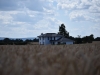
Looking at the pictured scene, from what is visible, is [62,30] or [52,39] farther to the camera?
[62,30]

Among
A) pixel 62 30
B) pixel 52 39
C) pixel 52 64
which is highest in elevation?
pixel 62 30

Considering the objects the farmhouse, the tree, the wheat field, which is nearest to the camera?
Result: the wheat field

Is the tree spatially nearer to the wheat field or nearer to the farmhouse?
the farmhouse

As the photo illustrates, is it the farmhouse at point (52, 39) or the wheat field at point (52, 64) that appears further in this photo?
the farmhouse at point (52, 39)

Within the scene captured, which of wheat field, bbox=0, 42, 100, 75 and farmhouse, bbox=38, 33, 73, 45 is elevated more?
farmhouse, bbox=38, 33, 73, 45

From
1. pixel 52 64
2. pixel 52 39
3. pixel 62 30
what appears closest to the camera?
pixel 52 64

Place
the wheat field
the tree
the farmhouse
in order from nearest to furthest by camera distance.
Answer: the wheat field < the farmhouse < the tree

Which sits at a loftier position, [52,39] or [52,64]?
[52,39]

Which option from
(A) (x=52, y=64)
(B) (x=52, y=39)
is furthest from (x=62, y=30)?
(A) (x=52, y=64)

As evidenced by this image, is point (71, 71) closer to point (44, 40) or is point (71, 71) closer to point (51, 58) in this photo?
point (51, 58)

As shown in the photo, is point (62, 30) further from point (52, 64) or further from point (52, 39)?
point (52, 64)

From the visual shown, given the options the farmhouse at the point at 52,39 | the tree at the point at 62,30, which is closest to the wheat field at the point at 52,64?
the farmhouse at the point at 52,39

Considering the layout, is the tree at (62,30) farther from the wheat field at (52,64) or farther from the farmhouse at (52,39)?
the wheat field at (52,64)

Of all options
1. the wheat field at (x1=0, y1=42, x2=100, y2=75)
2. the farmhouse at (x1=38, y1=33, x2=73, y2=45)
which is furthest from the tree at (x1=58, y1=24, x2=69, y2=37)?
the wheat field at (x1=0, y1=42, x2=100, y2=75)
